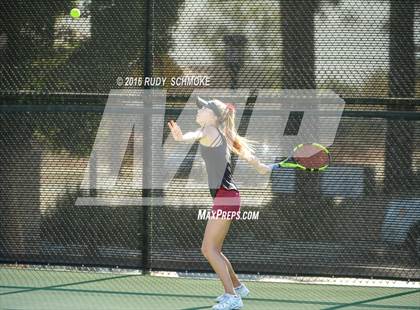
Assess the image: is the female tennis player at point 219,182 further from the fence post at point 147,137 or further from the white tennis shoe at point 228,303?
the fence post at point 147,137

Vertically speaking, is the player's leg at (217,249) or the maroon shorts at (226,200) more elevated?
the maroon shorts at (226,200)

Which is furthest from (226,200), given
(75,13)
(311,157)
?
(75,13)

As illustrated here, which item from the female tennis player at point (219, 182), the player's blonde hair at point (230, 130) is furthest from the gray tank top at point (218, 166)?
the player's blonde hair at point (230, 130)

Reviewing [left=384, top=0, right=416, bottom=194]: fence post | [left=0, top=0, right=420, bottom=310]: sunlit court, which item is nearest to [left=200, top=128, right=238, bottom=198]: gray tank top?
[left=0, top=0, right=420, bottom=310]: sunlit court

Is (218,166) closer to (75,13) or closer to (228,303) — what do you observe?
(228,303)

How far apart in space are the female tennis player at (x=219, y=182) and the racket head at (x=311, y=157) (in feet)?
1.61

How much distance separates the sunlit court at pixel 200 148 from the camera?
6887 millimetres

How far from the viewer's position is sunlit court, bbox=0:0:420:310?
22.6ft

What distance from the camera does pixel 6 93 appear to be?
24.8ft

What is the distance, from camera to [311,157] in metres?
6.40

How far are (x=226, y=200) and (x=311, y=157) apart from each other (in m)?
1.05

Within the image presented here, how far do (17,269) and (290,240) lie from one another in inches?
111

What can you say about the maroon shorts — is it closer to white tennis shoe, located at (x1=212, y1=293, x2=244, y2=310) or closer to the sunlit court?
white tennis shoe, located at (x1=212, y1=293, x2=244, y2=310)

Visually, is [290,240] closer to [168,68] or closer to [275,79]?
[275,79]
